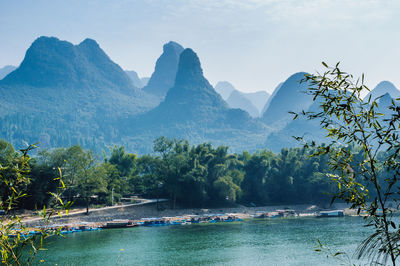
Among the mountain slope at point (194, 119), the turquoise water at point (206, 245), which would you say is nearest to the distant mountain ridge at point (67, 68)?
the mountain slope at point (194, 119)

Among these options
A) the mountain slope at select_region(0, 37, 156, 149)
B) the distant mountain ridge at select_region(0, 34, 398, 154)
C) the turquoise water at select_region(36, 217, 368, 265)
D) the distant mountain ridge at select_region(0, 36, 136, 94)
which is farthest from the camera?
the distant mountain ridge at select_region(0, 36, 136, 94)

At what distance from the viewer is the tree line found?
3628cm

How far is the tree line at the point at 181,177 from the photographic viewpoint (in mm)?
36281

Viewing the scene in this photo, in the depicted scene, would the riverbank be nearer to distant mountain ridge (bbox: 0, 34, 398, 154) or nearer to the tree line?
the tree line

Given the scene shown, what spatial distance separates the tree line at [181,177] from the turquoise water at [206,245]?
6.45m

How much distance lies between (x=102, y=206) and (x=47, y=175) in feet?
22.4

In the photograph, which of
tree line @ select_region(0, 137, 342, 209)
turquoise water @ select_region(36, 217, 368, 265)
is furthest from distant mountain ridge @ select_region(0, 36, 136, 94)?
turquoise water @ select_region(36, 217, 368, 265)

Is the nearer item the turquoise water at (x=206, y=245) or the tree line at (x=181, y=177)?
the turquoise water at (x=206, y=245)

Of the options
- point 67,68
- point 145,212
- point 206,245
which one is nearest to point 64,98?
point 67,68

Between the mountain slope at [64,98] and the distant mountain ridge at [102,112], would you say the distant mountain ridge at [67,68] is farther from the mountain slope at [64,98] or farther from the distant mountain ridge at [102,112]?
the distant mountain ridge at [102,112]

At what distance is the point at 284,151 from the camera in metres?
53.1

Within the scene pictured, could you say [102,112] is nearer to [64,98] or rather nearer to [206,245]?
[64,98]

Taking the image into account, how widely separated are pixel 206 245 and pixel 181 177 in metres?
18.3

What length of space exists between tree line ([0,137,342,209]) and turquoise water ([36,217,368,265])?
6.45m
